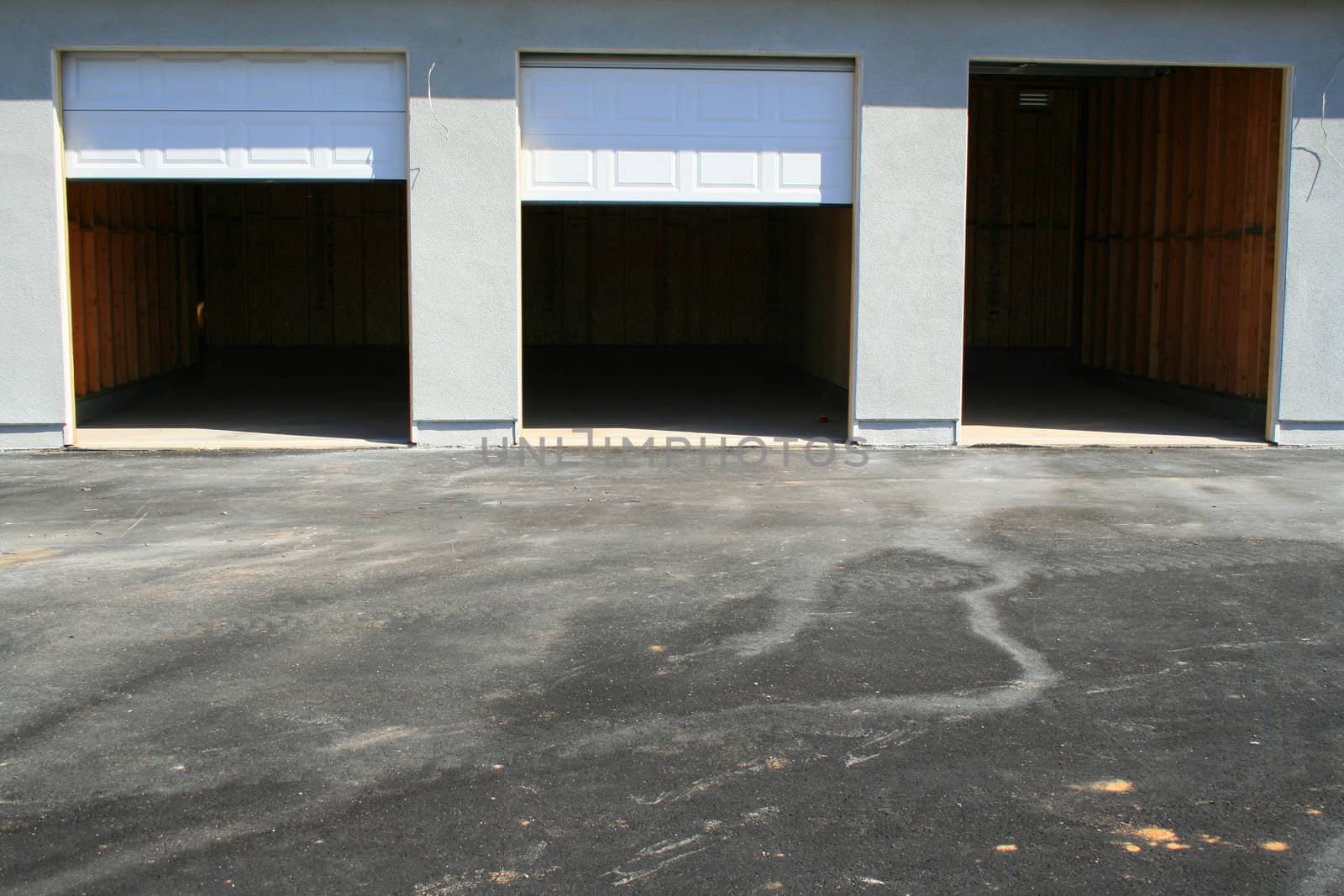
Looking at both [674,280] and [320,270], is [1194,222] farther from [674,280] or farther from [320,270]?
[320,270]

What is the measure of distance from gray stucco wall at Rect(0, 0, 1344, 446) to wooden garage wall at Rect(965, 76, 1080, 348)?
7712 mm

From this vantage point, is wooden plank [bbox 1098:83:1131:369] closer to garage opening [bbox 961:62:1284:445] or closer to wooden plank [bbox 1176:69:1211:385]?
garage opening [bbox 961:62:1284:445]

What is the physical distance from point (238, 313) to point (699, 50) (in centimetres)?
1201

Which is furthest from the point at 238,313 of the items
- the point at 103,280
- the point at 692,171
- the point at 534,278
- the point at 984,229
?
the point at 984,229

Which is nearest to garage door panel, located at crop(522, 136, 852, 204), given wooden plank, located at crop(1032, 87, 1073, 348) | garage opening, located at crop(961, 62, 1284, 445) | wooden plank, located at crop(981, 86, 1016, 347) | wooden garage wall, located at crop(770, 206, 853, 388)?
wooden garage wall, located at crop(770, 206, 853, 388)

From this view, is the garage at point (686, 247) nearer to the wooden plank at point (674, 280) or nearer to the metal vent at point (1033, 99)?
the wooden plank at point (674, 280)

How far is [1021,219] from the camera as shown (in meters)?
20.9

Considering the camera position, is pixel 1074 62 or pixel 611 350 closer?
pixel 1074 62

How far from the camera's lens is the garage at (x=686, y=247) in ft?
Answer: 41.6

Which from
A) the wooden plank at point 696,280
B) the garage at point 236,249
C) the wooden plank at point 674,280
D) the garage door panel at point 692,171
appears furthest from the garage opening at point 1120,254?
the garage at point 236,249

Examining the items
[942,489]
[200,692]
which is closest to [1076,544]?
[942,489]

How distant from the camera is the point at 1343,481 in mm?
11008

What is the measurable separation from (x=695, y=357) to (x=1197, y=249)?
898cm

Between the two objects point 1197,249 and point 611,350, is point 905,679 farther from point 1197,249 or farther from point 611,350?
point 611,350
